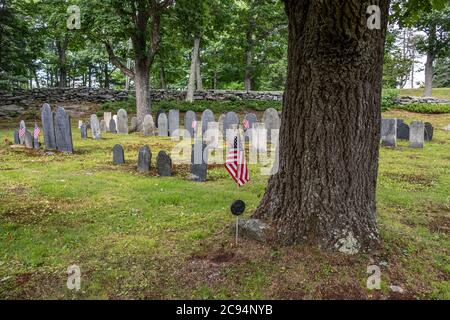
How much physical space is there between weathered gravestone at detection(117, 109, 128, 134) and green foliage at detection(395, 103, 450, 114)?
1602 centimetres

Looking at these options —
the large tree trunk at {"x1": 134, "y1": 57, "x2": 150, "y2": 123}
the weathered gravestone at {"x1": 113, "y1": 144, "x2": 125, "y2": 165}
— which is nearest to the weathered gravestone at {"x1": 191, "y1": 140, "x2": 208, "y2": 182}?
the weathered gravestone at {"x1": 113, "y1": 144, "x2": 125, "y2": 165}

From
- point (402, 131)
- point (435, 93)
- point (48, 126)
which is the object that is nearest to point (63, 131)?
point (48, 126)

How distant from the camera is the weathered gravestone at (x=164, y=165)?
7.67 m

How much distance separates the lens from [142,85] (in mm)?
15984

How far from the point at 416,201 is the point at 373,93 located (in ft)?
10.4

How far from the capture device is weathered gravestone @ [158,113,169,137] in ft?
48.7

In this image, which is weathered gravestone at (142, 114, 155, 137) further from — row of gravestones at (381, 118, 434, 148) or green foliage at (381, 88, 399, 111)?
green foliage at (381, 88, 399, 111)

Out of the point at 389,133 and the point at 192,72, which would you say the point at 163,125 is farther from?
the point at 389,133

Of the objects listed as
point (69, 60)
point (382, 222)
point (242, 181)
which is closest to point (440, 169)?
point (382, 222)

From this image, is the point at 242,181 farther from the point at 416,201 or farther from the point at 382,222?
the point at 416,201

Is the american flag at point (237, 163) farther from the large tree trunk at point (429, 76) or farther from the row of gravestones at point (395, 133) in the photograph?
the large tree trunk at point (429, 76)

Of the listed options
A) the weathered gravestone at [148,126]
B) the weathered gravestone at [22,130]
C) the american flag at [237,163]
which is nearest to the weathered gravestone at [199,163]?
the american flag at [237,163]

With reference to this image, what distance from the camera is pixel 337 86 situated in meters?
3.67

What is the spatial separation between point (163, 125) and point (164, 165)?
744cm
